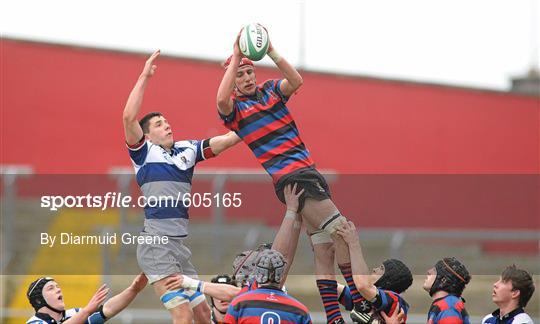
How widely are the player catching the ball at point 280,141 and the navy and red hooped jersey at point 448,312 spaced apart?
1100mm

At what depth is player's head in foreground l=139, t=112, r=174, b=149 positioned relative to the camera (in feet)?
36.4

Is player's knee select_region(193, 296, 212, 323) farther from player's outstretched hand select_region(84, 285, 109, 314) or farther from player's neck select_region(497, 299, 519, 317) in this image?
player's neck select_region(497, 299, 519, 317)

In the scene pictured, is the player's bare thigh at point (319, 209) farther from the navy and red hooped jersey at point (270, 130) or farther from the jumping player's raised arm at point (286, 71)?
the jumping player's raised arm at point (286, 71)

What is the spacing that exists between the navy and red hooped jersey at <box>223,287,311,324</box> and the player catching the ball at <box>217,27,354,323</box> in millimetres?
1211

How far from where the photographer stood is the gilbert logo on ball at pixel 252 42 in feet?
33.6

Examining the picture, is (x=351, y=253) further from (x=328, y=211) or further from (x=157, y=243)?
(x=157, y=243)

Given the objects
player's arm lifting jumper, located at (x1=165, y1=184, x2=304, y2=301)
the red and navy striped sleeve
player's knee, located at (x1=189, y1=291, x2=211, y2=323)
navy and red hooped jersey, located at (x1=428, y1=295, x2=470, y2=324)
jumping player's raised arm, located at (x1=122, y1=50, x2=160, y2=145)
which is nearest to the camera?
navy and red hooped jersey, located at (x1=428, y1=295, x2=470, y2=324)

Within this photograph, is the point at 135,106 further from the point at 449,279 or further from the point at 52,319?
the point at 449,279

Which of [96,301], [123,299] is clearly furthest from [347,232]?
[96,301]

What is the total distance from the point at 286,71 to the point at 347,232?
1.51m

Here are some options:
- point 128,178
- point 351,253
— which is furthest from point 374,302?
point 128,178

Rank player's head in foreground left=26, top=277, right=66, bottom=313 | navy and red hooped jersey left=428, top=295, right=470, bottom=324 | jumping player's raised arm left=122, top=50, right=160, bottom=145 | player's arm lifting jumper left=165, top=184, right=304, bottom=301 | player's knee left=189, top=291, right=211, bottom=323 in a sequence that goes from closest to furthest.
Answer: navy and red hooped jersey left=428, top=295, right=470, bottom=324 < player's arm lifting jumper left=165, top=184, right=304, bottom=301 < jumping player's raised arm left=122, top=50, right=160, bottom=145 < player's knee left=189, top=291, right=211, bottom=323 < player's head in foreground left=26, top=277, right=66, bottom=313

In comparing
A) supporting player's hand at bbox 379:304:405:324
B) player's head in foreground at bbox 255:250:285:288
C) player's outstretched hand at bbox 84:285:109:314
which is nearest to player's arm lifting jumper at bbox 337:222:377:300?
supporting player's hand at bbox 379:304:405:324

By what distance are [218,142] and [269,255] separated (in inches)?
77.6
